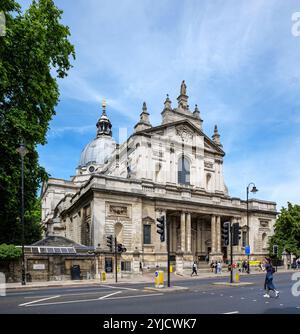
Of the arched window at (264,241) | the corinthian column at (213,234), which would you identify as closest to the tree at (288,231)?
the arched window at (264,241)

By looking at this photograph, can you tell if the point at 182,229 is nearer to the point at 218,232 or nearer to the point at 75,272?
the point at 218,232

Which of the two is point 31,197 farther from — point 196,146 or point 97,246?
point 196,146

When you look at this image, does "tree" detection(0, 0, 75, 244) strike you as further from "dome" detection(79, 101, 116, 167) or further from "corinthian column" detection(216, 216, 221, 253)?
"dome" detection(79, 101, 116, 167)

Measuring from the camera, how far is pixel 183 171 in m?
47.9

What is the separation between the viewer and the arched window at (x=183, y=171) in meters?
47.6

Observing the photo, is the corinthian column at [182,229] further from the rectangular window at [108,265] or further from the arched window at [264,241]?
the arched window at [264,241]

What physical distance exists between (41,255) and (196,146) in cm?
2783

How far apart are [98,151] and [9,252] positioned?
6042cm

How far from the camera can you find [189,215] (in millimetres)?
42156

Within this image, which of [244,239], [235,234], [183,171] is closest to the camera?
[235,234]

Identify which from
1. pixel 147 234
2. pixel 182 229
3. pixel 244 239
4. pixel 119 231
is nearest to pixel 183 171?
pixel 182 229

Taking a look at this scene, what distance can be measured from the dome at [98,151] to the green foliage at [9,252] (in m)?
56.7
